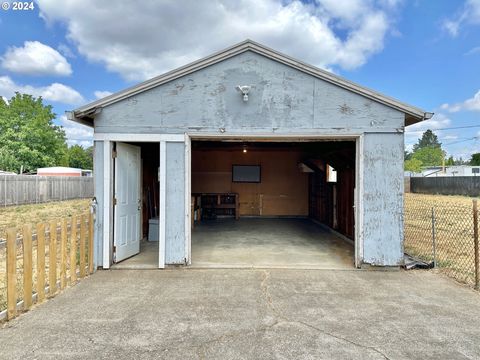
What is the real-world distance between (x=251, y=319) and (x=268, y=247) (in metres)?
3.51

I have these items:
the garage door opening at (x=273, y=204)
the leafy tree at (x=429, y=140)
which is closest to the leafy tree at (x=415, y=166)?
the leafy tree at (x=429, y=140)

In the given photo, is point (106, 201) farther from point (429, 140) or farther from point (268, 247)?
point (429, 140)

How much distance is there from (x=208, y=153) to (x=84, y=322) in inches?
370

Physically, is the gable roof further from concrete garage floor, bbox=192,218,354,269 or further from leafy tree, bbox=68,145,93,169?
leafy tree, bbox=68,145,93,169

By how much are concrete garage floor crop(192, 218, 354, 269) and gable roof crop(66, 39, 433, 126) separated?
272 cm

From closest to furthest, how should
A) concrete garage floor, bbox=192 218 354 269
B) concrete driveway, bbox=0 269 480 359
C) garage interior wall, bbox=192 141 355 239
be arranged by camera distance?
1. concrete driveway, bbox=0 269 480 359
2. concrete garage floor, bbox=192 218 354 269
3. garage interior wall, bbox=192 141 355 239

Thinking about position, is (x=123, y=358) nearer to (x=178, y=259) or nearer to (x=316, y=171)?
(x=178, y=259)

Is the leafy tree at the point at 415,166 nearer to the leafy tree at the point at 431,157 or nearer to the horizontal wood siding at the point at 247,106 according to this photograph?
the leafy tree at the point at 431,157

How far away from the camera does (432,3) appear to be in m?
9.72

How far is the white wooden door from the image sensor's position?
5094mm

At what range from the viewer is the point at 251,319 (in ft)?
10.1

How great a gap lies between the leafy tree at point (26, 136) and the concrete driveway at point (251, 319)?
999 inches

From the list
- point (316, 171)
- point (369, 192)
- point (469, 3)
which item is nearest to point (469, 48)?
point (469, 3)

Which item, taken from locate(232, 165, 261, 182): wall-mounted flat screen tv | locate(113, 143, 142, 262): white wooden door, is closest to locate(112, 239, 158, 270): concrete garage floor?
locate(113, 143, 142, 262): white wooden door
